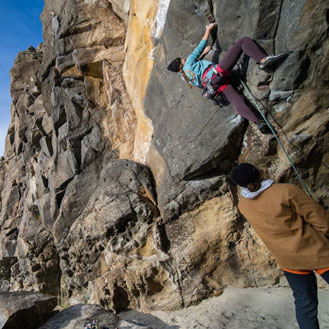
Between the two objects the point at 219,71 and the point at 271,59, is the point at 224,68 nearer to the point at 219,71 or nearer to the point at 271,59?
the point at 219,71

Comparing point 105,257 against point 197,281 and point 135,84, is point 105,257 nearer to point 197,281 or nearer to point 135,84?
point 197,281

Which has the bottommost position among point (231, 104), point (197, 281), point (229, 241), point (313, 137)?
point (197, 281)

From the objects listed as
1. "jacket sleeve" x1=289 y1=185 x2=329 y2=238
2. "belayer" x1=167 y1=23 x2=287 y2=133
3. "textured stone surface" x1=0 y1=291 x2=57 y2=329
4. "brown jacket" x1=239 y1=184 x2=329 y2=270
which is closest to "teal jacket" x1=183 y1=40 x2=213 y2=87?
"belayer" x1=167 y1=23 x2=287 y2=133

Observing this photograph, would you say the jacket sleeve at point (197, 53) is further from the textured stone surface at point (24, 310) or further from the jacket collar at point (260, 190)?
the textured stone surface at point (24, 310)

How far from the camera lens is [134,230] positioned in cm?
596

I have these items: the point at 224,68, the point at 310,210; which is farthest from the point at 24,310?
the point at 224,68

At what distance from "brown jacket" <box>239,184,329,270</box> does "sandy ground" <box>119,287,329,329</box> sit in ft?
5.91

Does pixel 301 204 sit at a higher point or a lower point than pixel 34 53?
lower

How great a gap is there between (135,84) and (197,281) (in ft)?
17.0

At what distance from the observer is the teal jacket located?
4.54 meters

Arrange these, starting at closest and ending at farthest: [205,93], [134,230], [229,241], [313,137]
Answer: [313,137], [205,93], [229,241], [134,230]

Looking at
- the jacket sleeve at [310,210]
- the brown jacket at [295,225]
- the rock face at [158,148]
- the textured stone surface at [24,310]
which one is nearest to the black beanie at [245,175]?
the brown jacket at [295,225]

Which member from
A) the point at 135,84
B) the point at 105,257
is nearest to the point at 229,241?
the point at 105,257

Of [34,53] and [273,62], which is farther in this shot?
[34,53]
